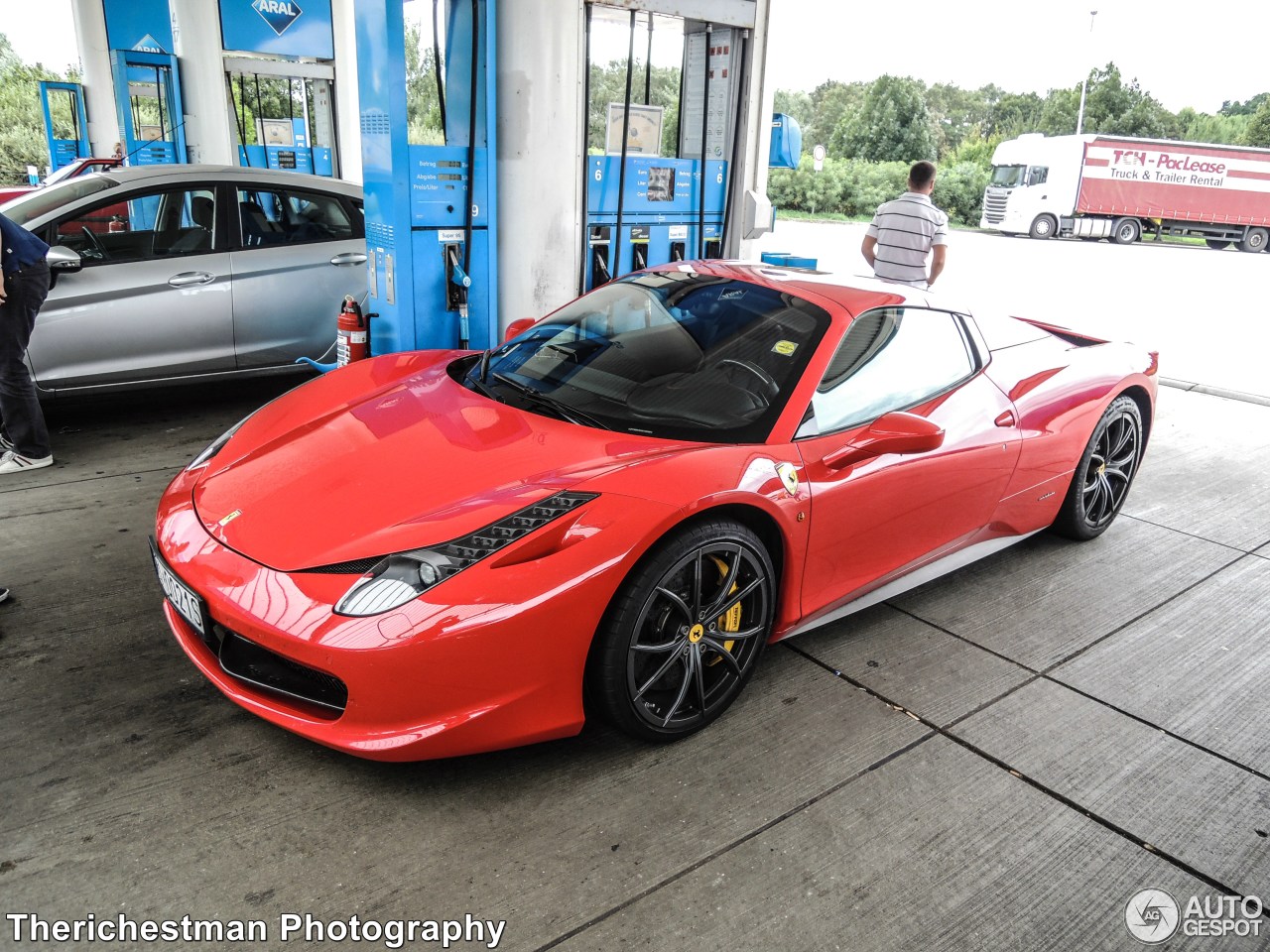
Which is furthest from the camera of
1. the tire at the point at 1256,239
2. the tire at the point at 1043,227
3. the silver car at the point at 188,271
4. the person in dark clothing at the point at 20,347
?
the tire at the point at 1043,227

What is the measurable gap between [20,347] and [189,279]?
109 centimetres

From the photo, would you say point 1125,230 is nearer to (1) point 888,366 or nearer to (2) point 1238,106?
(1) point 888,366

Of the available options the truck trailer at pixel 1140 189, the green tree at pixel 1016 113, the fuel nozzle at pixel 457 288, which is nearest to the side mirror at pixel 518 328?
the fuel nozzle at pixel 457 288

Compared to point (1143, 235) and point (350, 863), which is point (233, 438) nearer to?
point (350, 863)

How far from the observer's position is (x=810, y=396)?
2963 millimetres

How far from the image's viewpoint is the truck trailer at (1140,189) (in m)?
28.1

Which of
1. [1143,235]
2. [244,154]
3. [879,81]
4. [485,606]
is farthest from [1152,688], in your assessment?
[879,81]

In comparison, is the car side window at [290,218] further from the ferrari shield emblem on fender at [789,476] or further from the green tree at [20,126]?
the green tree at [20,126]

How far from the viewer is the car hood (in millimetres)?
2428

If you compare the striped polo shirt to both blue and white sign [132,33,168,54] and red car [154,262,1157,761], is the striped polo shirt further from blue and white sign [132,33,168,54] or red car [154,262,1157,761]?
blue and white sign [132,33,168,54]

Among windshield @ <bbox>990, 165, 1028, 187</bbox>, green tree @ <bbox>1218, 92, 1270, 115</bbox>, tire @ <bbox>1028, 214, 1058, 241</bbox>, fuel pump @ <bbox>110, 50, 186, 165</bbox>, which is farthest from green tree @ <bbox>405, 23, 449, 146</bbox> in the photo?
green tree @ <bbox>1218, 92, 1270, 115</bbox>

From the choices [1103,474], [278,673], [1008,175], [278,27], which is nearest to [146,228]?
[278,673]

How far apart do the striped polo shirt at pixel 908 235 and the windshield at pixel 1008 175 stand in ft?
91.0

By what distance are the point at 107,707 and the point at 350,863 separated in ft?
3.57
